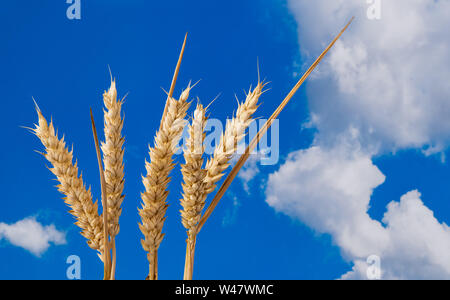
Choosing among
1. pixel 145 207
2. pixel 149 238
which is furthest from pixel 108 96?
pixel 149 238

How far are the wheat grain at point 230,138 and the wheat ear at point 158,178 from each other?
14 centimetres

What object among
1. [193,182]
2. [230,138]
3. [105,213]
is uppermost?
[230,138]

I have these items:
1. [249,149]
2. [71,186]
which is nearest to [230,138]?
[249,149]

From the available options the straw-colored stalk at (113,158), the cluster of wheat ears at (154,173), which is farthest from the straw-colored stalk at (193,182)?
the straw-colored stalk at (113,158)

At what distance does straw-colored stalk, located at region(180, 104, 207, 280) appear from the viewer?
4.22 ft

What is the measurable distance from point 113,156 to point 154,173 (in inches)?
6.2

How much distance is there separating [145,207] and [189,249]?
0.69ft

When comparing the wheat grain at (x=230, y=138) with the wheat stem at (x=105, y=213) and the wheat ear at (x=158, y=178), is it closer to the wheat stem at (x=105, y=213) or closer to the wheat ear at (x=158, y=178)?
the wheat ear at (x=158, y=178)

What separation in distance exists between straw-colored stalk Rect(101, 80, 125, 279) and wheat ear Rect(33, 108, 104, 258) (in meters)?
0.07

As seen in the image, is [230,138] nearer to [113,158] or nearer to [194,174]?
[194,174]

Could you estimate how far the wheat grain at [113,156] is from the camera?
132 centimetres

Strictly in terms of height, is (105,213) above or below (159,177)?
below

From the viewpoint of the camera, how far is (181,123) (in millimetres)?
1301

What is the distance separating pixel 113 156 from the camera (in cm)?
134
